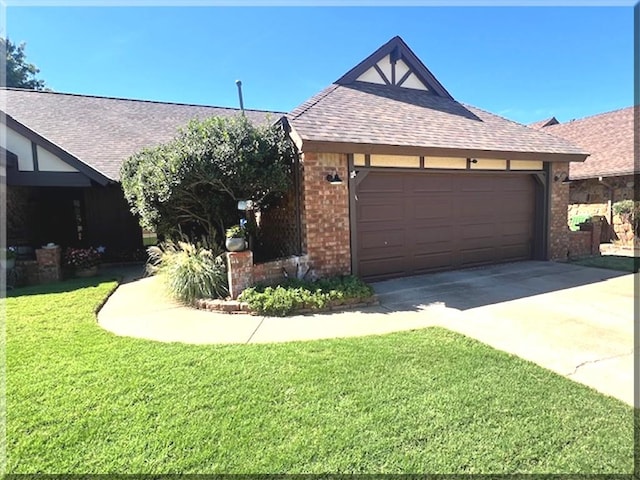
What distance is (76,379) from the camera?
3410mm

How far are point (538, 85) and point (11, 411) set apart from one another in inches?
847

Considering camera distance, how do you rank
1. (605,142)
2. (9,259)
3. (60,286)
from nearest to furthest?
1. (60,286)
2. (9,259)
3. (605,142)

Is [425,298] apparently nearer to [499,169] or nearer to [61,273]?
[499,169]

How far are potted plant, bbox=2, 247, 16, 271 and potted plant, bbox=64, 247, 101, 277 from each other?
1.14 m

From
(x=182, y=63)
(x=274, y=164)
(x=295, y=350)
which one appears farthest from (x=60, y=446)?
(x=182, y=63)

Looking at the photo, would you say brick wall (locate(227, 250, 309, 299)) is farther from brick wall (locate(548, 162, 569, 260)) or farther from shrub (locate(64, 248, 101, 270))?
brick wall (locate(548, 162, 569, 260))

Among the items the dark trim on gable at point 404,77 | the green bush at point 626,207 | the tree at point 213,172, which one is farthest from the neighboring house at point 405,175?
the green bush at point 626,207

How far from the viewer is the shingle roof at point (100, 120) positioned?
11258mm

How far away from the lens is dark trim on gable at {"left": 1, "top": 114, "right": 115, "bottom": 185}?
8617mm

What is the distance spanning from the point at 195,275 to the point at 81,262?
16.3 feet

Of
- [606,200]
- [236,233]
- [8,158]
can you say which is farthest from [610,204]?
[8,158]

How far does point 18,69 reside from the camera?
28.8m

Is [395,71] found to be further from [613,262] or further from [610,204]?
[610,204]

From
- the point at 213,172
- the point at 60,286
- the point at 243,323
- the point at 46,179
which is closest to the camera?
the point at 243,323
